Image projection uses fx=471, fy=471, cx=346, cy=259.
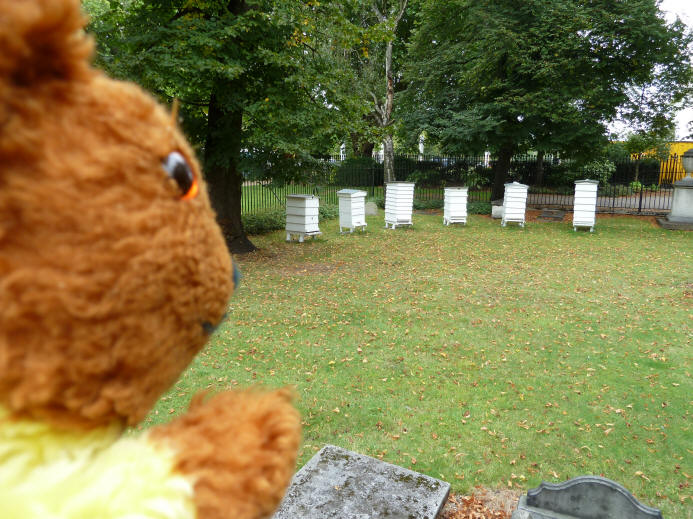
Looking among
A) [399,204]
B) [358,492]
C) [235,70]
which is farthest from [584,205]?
[358,492]

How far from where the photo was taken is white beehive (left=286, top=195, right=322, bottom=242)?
12281 millimetres

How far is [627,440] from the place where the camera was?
4102 millimetres

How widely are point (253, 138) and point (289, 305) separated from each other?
11.6 feet

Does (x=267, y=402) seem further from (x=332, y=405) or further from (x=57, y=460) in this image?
(x=332, y=405)

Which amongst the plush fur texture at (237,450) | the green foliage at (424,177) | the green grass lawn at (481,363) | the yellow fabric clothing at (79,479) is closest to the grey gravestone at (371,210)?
the green foliage at (424,177)

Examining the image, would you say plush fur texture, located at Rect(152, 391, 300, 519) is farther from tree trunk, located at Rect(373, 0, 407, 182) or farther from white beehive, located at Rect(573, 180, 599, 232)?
tree trunk, located at Rect(373, 0, 407, 182)

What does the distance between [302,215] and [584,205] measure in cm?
886

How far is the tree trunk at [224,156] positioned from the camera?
9.10 m

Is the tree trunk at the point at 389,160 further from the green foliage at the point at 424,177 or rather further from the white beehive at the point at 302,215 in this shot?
the white beehive at the point at 302,215

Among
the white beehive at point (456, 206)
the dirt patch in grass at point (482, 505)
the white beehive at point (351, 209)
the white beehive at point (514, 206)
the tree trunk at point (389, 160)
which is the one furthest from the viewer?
the tree trunk at point (389, 160)

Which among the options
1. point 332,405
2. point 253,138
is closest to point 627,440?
point 332,405

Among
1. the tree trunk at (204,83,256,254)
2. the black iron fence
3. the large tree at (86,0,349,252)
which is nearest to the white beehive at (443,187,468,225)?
the black iron fence

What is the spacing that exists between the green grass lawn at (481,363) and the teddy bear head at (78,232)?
2976 millimetres

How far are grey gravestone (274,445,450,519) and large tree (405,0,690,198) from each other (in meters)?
15.5
